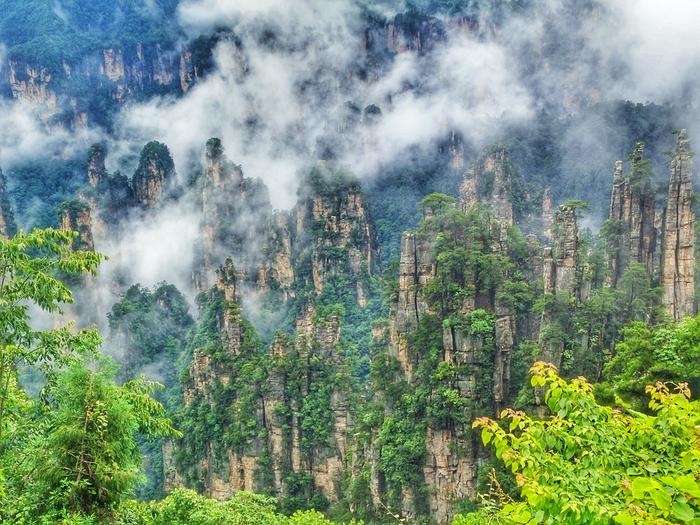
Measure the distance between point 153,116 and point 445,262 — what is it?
104 meters

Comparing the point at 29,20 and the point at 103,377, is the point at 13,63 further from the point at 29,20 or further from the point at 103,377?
the point at 103,377

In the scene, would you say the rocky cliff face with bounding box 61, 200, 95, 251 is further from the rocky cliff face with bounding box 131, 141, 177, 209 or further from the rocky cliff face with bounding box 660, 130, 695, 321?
the rocky cliff face with bounding box 660, 130, 695, 321

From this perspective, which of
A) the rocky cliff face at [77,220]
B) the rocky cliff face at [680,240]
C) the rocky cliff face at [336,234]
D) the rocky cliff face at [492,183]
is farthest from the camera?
the rocky cliff face at [336,234]

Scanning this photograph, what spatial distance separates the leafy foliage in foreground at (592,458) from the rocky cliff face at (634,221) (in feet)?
75.1

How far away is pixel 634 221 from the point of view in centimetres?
2705

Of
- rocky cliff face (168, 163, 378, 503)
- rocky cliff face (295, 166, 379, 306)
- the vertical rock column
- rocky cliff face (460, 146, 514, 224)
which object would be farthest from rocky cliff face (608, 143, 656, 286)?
rocky cliff face (295, 166, 379, 306)

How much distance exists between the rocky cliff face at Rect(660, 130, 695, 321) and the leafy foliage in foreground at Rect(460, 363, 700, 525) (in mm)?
20278

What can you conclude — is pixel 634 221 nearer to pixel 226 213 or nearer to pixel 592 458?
pixel 592 458

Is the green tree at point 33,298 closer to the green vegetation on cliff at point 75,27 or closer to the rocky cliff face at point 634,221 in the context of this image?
the rocky cliff face at point 634,221

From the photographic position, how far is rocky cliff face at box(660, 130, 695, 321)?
2375cm

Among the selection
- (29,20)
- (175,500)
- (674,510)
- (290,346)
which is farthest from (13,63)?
(674,510)

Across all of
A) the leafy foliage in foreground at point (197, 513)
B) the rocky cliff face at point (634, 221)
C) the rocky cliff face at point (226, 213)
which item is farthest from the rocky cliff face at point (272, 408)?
the rocky cliff face at point (226, 213)

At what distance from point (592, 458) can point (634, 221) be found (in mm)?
24707

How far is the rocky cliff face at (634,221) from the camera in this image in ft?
88.0
